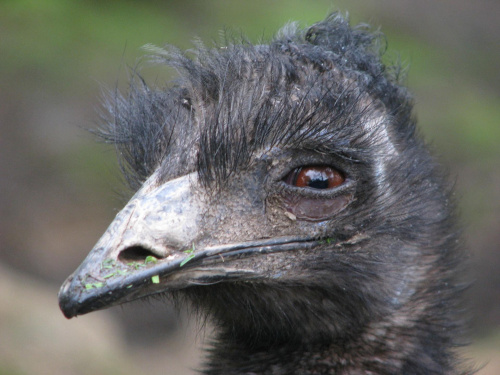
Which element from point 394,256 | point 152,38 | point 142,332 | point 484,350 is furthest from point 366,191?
point 152,38

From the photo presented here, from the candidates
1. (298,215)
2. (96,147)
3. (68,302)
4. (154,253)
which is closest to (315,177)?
(298,215)

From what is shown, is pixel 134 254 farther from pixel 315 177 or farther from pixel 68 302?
pixel 315 177

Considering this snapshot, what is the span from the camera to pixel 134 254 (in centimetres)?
244

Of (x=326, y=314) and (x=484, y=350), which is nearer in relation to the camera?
(x=326, y=314)

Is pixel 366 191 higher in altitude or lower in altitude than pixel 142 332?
lower

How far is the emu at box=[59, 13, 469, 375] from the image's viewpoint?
2.68 m

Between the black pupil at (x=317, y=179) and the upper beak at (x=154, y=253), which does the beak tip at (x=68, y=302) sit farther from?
the black pupil at (x=317, y=179)

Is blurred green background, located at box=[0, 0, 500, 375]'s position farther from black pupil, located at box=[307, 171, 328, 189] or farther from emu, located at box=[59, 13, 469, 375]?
black pupil, located at box=[307, 171, 328, 189]

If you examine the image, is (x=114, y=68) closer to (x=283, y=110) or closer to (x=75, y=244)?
(x=75, y=244)

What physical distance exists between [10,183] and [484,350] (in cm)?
433

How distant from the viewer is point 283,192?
2.76 meters

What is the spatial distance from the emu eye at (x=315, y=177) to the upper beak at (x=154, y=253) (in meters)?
0.19

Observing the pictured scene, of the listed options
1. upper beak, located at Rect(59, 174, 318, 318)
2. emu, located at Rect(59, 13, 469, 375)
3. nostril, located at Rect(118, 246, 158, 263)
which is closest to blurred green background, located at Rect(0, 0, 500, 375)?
emu, located at Rect(59, 13, 469, 375)

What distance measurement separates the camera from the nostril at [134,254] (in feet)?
7.89
